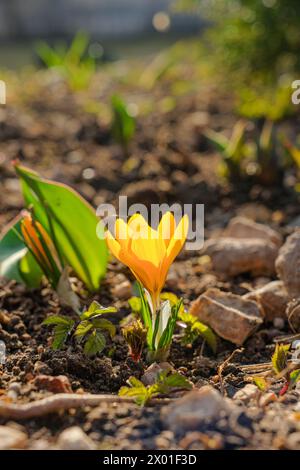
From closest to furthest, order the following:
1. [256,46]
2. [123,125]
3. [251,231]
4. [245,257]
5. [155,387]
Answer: [155,387] → [245,257] → [251,231] → [123,125] → [256,46]

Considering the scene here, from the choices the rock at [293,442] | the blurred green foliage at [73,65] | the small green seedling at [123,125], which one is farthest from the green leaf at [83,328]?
the blurred green foliage at [73,65]

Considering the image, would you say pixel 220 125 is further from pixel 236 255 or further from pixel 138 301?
pixel 138 301

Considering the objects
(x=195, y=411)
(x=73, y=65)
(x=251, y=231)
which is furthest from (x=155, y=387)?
(x=73, y=65)

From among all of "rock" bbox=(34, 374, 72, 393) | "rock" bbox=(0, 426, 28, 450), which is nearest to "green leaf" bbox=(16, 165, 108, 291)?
"rock" bbox=(34, 374, 72, 393)

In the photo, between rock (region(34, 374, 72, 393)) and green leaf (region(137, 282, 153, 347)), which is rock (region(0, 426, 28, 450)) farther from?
green leaf (region(137, 282, 153, 347))

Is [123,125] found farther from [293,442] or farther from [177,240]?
[293,442]

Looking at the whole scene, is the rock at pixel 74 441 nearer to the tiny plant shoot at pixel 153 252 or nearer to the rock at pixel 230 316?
the tiny plant shoot at pixel 153 252

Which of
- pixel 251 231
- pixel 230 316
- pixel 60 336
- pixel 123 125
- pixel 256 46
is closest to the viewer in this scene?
pixel 60 336
